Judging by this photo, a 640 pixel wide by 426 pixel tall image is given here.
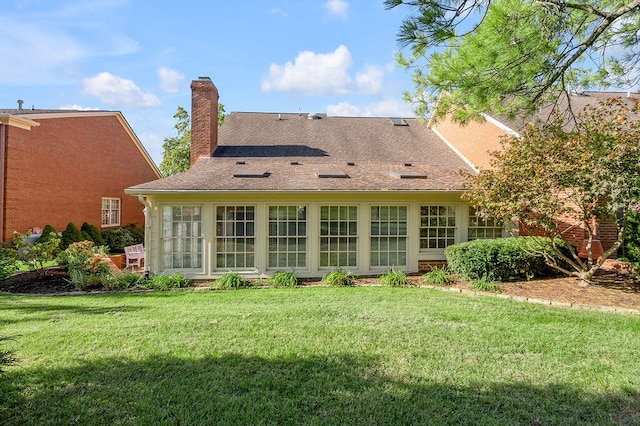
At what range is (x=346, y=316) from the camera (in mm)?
6082

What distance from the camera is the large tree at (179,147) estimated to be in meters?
25.0

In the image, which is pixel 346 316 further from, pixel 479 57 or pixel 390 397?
pixel 479 57

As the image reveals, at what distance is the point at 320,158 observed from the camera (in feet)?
42.0

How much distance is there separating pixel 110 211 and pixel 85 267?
462 inches

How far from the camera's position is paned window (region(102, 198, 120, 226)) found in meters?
18.7

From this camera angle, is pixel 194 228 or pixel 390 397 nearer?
pixel 390 397

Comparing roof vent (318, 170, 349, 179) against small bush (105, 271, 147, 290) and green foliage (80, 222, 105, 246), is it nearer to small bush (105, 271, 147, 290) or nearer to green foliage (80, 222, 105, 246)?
small bush (105, 271, 147, 290)

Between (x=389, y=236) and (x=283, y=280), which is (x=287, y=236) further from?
(x=389, y=236)

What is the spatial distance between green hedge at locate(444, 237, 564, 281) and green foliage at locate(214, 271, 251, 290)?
562 cm

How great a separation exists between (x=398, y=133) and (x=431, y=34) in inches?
438

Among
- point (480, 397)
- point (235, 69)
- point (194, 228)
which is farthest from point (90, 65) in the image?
point (480, 397)

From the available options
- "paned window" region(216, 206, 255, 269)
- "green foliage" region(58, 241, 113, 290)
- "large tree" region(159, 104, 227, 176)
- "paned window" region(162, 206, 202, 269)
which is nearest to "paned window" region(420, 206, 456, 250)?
"paned window" region(216, 206, 255, 269)

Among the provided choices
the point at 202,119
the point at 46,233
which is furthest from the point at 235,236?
the point at 46,233

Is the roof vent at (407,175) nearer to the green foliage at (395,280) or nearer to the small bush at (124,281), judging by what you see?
the green foliage at (395,280)
